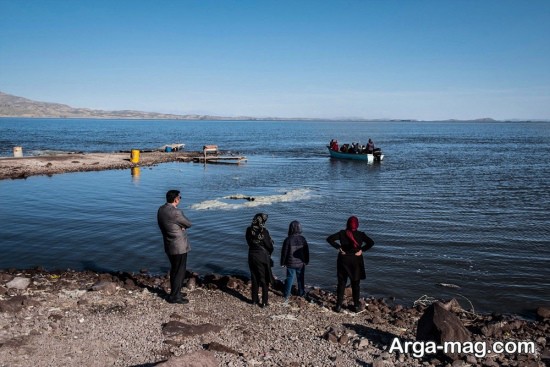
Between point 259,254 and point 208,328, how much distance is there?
195cm

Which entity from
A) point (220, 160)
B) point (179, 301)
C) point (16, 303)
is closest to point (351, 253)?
point (179, 301)

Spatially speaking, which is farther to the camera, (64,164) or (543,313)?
(64,164)

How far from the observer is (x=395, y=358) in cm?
714

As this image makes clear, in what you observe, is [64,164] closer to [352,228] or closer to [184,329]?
[184,329]

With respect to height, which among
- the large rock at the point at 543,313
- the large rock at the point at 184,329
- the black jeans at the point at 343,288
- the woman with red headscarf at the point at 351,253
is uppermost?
the woman with red headscarf at the point at 351,253

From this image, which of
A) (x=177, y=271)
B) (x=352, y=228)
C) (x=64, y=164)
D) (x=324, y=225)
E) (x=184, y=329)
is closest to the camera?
(x=184, y=329)

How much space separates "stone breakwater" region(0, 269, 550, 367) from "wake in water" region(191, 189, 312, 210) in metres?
10.8

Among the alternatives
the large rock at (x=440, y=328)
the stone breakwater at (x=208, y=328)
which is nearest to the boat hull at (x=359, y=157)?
the stone breakwater at (x=208, y=328)

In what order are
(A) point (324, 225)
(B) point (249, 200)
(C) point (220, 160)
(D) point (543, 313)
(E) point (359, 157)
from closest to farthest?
(D) point (543, 313) → (A) point (324, 225) → (B) point (249, 200) → (C) point (220, 160) → (E) point (359, 157)

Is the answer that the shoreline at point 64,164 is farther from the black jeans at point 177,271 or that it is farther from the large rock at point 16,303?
the black jeans at point 177,271

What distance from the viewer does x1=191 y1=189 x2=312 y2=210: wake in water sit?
21625mm

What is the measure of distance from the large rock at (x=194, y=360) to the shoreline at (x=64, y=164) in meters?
28.9

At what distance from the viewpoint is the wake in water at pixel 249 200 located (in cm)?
2162

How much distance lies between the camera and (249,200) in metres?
23.4
